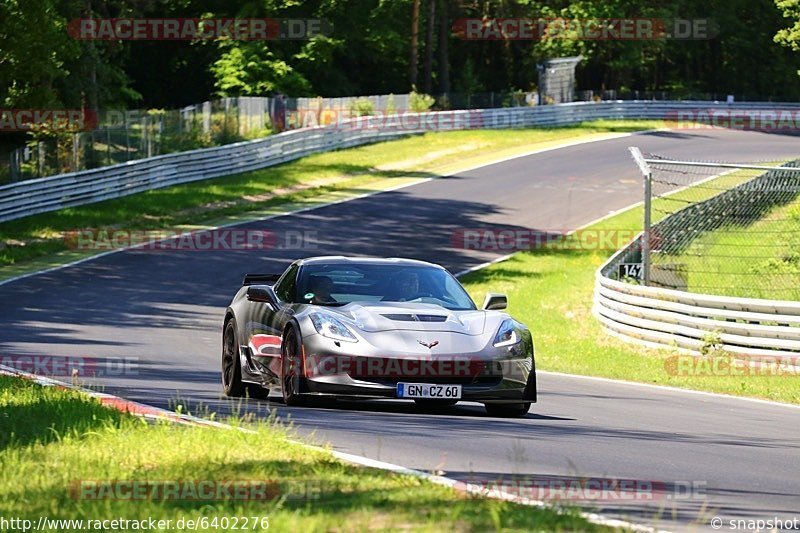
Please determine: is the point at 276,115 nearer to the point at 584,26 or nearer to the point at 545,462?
the point at 584,26

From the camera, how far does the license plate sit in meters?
11.8

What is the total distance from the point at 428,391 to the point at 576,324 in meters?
14.0

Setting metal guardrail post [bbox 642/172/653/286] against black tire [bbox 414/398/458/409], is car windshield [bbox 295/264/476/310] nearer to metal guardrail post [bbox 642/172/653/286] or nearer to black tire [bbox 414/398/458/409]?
black tire [bbox 414/398/458/409]

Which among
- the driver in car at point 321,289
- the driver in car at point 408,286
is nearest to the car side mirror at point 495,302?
the driver in car at point 408,286

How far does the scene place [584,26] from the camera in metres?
81.2

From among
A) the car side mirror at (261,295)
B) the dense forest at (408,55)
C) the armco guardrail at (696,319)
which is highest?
the dense forest at (408,55)

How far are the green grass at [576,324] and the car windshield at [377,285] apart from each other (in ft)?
18.1

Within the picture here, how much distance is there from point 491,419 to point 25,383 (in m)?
4.15

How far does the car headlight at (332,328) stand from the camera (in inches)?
471

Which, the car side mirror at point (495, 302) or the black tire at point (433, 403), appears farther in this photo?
the car side mirror at point (495, 302)

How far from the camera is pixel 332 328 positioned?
12.0 metres

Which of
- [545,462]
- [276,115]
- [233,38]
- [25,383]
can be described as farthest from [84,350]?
[233,38]

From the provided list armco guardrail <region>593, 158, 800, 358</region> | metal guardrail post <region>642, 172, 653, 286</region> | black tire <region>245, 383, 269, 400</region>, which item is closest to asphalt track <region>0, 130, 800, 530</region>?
black tire <region>245, 383, 269, 400</region>

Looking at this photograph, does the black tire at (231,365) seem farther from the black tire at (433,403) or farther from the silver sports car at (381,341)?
the black tire at (433,403)
